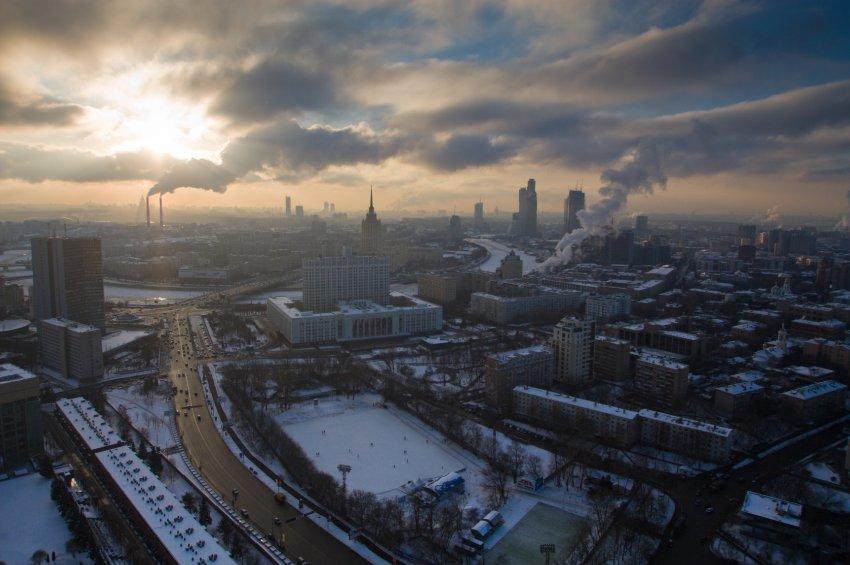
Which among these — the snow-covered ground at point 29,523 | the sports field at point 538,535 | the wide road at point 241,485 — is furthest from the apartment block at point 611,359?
the snow-covered ground at point 29,523

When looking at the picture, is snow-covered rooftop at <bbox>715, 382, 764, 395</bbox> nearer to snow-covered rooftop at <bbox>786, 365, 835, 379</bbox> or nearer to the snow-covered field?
snow-covered rooftop at <bbox>786, 365, 835, 379</bbox>

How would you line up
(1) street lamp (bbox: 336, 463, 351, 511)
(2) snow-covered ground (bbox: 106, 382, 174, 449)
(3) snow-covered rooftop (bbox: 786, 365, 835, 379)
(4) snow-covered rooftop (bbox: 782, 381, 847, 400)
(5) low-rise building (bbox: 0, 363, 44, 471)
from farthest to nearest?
(3) snow-covered rooftop (bbox: 786, 365, 835, 379) < (4) snow-covered rooftop (bbox: 782, 381, 847, 400) < (2) snow-covered ground (bbox: 106, 382, 174, 449) < (5) low-rise building (bbox: 0, 363, 44, 471) < (1) street lamp (bbox: 336, 463, 351, 511)

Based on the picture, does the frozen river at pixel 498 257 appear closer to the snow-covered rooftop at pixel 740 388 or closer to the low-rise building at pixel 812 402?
the snow-covered rooftop at pixel 740 388

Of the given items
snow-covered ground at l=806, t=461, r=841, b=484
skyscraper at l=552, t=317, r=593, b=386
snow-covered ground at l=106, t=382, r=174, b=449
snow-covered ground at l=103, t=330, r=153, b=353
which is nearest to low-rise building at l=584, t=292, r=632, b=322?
skyscraper at l=552, t=317, r=593, b=386

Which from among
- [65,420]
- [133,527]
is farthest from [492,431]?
[65,420]

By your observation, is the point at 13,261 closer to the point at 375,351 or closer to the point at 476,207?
the point at 375,351

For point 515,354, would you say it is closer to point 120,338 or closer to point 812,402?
point 812,402
